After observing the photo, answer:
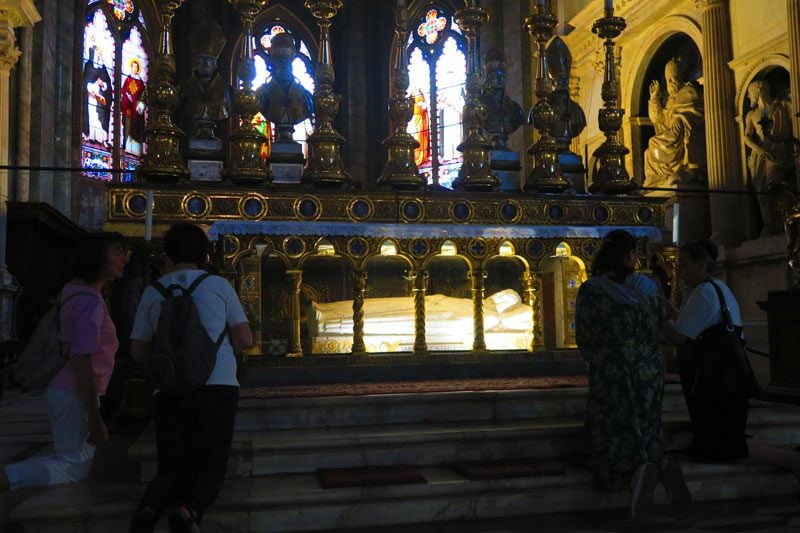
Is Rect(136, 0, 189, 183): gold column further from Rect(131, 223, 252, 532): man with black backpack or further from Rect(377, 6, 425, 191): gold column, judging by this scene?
Rect(131, 223, 252, 532): man with black backpack

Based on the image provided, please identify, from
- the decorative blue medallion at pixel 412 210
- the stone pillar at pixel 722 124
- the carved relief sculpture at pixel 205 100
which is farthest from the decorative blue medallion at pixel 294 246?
the stone pillar at pixel 722 124

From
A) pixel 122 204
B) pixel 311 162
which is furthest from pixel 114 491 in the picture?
pixel 311 162

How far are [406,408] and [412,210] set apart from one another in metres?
1.76

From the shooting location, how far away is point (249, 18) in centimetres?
582

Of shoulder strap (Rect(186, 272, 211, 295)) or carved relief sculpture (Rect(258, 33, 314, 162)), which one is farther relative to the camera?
carved relief sculpture (Rect(258, 33, 314, 162))

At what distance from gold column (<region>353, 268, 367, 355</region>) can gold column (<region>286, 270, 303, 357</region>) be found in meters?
0.42

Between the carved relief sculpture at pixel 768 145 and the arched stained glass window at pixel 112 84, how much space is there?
478 inches

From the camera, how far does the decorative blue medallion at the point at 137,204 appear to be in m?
5.15

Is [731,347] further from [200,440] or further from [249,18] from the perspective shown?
[249,18]

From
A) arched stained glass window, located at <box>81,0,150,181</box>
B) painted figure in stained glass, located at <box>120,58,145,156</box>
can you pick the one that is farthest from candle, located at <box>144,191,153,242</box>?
painted figure in stained glass, located at <box>120,58,145,156</box>

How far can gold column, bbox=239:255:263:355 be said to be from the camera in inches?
209

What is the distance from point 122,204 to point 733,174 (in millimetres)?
9101

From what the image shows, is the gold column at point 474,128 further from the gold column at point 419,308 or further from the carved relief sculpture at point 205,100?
the carved relief sculpture at point 205,100

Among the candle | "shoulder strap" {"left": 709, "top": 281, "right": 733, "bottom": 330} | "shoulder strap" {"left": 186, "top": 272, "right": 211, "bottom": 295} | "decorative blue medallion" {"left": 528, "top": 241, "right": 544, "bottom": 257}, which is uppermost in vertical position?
the candle
